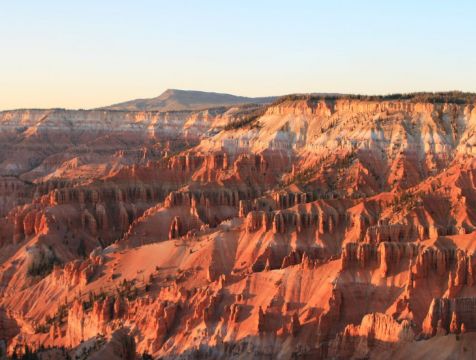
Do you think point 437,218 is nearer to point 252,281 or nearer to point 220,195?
point 252,281

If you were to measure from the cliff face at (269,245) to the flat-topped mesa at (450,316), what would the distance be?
0.10m

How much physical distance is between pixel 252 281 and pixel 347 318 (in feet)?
35.8

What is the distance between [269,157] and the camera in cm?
15950

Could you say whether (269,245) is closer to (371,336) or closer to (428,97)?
(371,336)

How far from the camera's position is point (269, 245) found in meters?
98.4

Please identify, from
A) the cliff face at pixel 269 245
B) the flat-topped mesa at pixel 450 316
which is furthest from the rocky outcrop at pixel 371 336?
the flat-topped mesa at pixel 450 316

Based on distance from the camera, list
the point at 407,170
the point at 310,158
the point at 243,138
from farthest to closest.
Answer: the point at 243,138, the point at 310,158, the point at 407,170

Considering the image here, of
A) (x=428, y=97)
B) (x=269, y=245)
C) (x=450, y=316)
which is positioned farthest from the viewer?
(x=428, y=97)

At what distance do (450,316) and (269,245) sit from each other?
124 feet

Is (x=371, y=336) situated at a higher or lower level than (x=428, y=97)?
lower

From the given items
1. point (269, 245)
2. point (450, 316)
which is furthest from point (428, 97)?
point (450, 316)

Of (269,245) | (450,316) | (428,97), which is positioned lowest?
(269,245)

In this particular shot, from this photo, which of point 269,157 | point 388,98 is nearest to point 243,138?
point 269,157

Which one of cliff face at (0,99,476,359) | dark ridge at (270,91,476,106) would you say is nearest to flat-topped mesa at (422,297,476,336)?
cliff face at (0,99,476,359)
